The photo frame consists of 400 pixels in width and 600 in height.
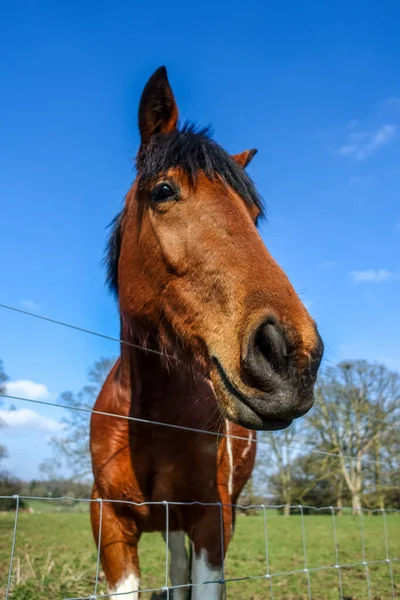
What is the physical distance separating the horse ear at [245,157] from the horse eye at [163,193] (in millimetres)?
1101

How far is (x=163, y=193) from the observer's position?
8.85 ft

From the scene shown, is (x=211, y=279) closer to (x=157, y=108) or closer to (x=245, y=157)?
(x=157, y=108)

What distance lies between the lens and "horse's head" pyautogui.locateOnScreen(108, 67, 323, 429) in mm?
1895

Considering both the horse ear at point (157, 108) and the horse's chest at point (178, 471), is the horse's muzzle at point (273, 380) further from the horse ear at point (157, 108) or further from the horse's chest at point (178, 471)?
the horse ear at point (157, 108)

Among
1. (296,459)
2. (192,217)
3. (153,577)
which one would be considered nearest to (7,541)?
(153,577)

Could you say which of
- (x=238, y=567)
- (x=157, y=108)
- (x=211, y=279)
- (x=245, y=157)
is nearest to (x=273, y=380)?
(x=211, y=279)

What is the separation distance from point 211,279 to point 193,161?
76cm

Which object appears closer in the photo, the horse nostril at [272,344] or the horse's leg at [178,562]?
the horse nostril at [272,344]

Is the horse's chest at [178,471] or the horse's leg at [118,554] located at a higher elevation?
the horse's chest at [178,471]

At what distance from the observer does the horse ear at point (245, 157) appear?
3.65 m

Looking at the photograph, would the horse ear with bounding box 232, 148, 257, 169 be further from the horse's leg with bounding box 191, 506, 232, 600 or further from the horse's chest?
the horse's leg with bounding box 191, 506, 232, 600

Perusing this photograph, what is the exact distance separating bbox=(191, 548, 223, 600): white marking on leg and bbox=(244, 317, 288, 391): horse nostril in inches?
61.5

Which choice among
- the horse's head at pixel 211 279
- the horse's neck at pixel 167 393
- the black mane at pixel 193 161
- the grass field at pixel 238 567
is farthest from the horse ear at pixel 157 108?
the grass field at pixel 238 567

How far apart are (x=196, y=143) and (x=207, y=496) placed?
213 centimetres
